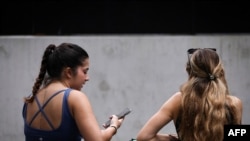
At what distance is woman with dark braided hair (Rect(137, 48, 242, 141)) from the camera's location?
105 inches

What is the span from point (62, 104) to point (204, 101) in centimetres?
88

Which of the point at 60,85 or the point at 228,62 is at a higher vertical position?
the point at 60,85

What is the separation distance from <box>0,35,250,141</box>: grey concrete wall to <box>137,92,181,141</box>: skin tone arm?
3.28 metres

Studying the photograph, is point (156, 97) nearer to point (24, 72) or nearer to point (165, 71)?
point (165, 71)

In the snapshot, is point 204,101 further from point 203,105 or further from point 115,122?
point 115,122

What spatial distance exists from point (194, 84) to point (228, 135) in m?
0.39

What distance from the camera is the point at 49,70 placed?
266 cm

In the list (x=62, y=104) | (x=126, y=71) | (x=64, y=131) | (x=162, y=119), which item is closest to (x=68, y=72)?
(x=62, y=104)

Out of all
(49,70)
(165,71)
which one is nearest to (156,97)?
(165,71)

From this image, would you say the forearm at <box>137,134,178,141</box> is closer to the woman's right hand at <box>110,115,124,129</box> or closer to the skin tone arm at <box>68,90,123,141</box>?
the woman's right hand at <box>110,115,124,129</box>
